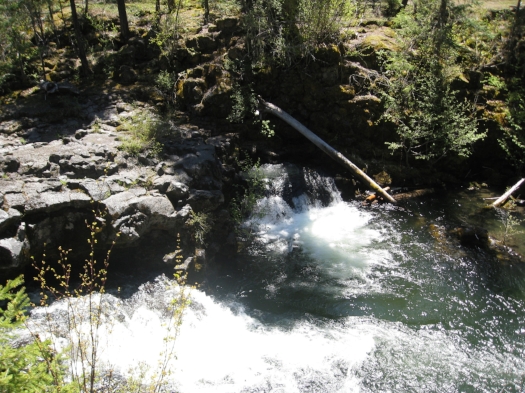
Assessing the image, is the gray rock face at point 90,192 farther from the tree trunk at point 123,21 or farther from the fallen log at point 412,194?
the tree trunk at point 123,21

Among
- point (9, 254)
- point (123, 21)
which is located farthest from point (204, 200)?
point (123, 21)

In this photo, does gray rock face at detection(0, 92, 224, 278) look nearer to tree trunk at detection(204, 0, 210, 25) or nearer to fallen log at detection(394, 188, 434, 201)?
fallen log at detection(394, 188, 434, 201)

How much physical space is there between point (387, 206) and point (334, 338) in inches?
231

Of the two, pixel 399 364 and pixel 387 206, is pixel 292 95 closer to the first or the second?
pixel 387 206

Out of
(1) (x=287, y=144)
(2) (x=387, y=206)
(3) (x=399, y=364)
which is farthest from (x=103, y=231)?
(2) (x=387, y=206)

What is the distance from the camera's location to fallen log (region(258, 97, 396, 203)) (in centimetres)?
1212

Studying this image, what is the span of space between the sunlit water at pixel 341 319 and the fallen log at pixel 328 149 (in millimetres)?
1693

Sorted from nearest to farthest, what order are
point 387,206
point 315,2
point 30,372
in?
point 30,372
point 387,206
point 315,2

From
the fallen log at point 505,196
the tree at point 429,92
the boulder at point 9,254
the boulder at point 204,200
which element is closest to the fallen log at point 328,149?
the tree at point 429,92

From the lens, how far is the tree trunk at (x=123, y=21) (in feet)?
46.7

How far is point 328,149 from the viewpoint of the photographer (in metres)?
12.3

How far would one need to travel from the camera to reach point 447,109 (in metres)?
12.5

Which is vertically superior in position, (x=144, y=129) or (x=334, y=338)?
(x=144, y=129)

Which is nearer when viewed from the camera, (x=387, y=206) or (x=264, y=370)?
(x=264, y=370)
